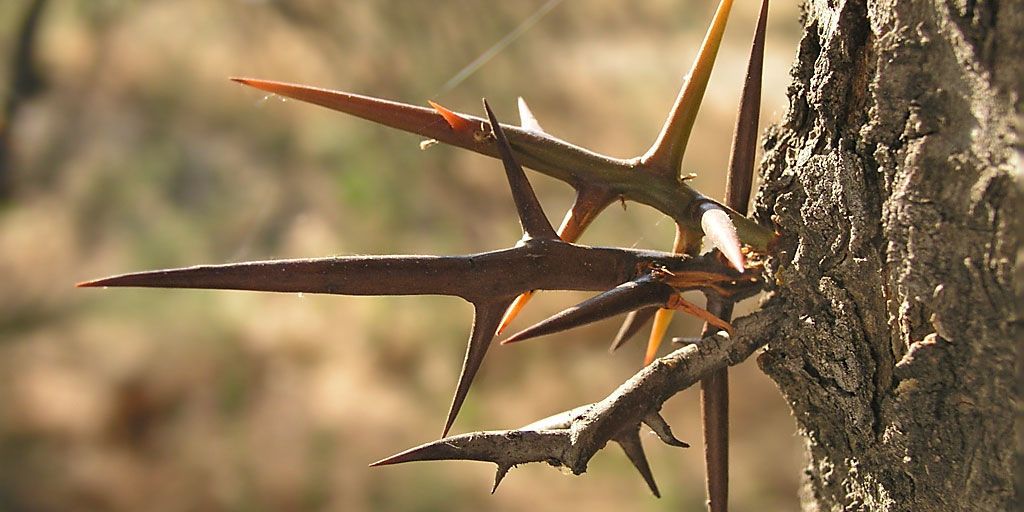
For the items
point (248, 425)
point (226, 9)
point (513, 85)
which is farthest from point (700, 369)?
point (226, 9)

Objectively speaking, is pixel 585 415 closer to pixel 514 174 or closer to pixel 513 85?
pixel 514 174

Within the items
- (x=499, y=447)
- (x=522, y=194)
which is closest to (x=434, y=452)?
(x=499, y=447)

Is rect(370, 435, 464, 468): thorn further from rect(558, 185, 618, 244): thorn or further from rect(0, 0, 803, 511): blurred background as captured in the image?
rect(0, 0, 803, 511): blurred background

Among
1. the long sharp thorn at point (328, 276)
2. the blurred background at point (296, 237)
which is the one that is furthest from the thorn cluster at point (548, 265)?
the blurred background at point (296, 237)

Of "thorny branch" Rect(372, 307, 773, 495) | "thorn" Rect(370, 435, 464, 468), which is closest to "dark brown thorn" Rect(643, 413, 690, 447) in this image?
"thorny branch" Rect(372, 307, 773, 495)

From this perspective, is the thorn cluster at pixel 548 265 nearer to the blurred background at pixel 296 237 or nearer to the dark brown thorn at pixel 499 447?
the dark brown thorn at pixel 499 447

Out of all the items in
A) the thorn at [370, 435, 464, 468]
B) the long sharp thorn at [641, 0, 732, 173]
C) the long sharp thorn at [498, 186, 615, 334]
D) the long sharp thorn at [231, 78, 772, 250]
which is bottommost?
the thorn at [370, 435, 464, 468]
